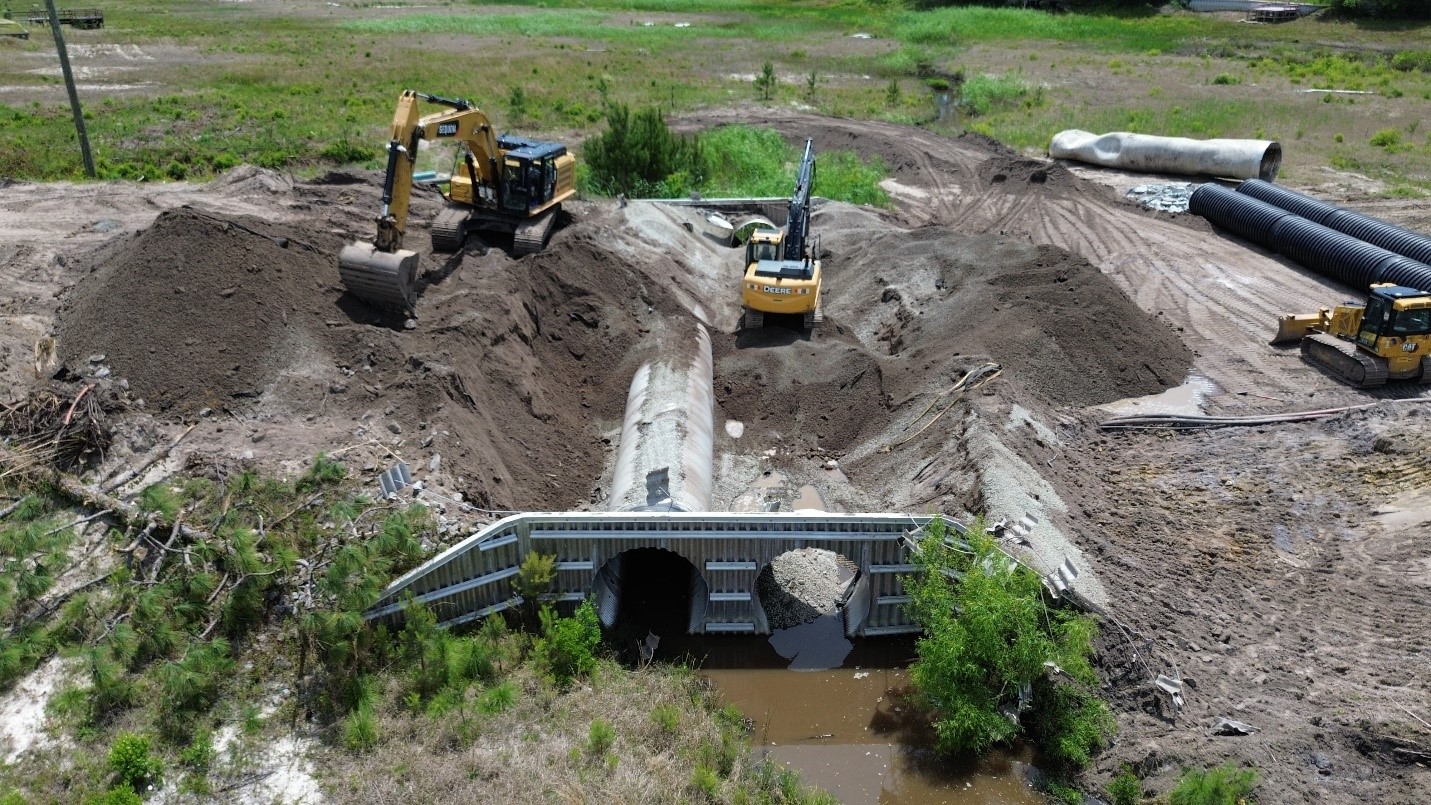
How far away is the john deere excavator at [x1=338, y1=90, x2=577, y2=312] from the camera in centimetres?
1864

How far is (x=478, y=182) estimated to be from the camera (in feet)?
74.1

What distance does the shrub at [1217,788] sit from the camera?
10562 millimetres

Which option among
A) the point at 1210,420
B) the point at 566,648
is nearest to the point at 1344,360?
the point at 1210,420

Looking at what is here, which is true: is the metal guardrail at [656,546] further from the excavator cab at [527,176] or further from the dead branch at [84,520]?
the excavator cab at [527,176]

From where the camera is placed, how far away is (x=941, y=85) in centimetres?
5081

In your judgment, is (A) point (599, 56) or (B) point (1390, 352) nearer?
(B) point (1390, 352)

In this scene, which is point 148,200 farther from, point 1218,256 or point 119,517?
point 1218,256

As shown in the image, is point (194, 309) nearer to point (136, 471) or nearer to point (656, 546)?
point (136, 471)

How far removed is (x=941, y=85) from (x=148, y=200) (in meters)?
37.1

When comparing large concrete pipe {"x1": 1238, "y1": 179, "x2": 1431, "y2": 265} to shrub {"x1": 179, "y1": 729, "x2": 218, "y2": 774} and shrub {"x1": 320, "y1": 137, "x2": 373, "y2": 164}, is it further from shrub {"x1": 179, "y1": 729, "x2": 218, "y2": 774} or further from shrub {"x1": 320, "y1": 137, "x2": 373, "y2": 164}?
shrub {"x1": 320, "y1": 137, "x2": 373, "y2": 164}

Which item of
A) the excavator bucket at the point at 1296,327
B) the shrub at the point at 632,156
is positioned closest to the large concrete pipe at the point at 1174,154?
the excavator bucket at the point at 1296,327

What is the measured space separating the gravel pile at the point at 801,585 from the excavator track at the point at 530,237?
994cm

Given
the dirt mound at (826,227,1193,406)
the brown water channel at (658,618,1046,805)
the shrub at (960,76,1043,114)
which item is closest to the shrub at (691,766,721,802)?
the brown water channel at (658,618,1046,805)

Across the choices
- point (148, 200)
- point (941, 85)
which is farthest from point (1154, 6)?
point (148, 200)
